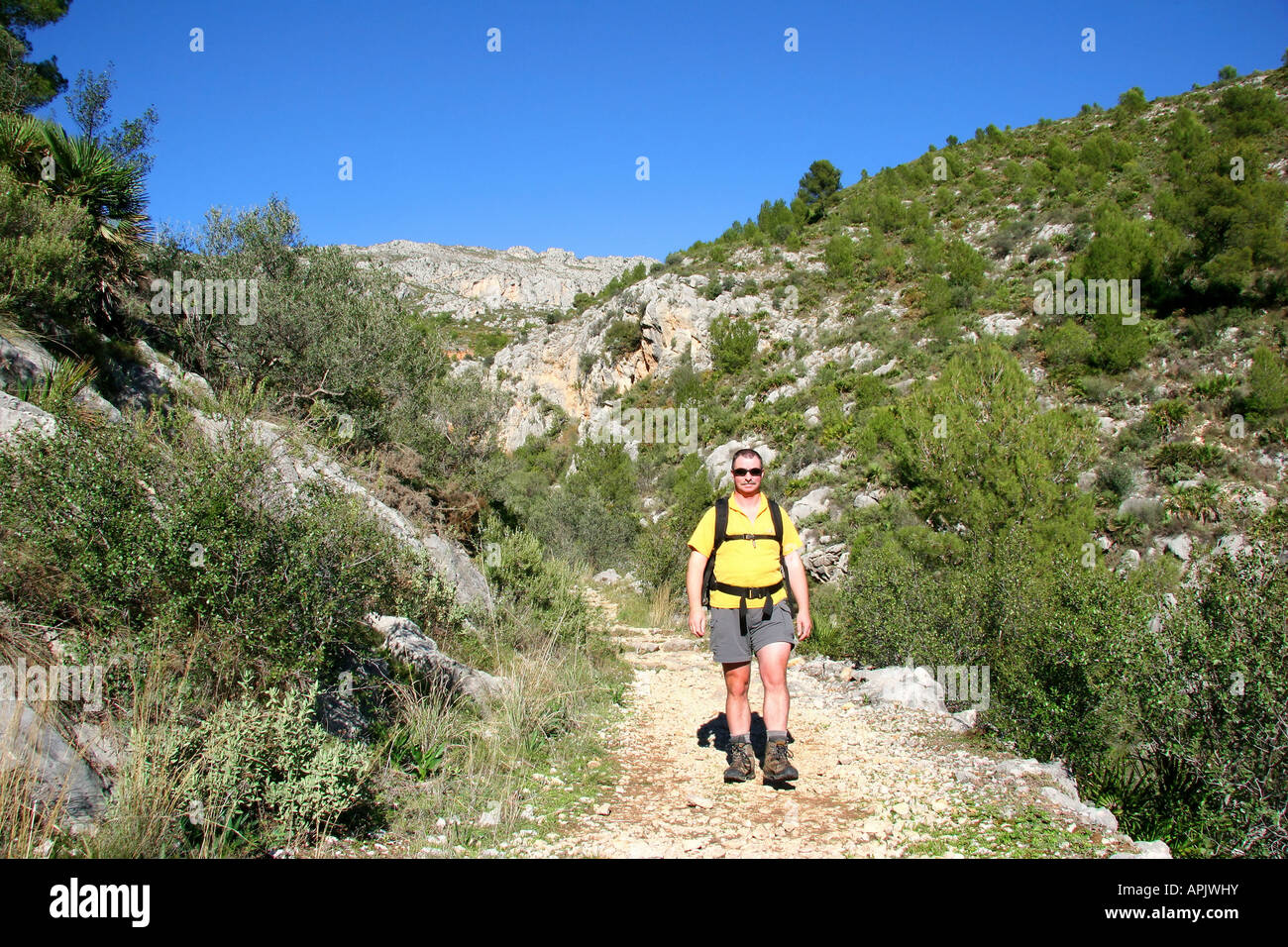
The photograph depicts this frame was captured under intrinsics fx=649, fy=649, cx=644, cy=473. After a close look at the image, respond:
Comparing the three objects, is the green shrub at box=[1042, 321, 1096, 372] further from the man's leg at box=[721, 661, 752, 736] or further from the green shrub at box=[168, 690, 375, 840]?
the green shrub at box=[168, 690, 375, 840]

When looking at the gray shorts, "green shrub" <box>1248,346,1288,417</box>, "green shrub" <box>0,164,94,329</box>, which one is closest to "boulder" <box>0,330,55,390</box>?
"green shrub" <box>0,164,94,329</box>

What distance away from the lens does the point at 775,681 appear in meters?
3.98

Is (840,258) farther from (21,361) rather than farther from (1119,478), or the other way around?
(21,361)

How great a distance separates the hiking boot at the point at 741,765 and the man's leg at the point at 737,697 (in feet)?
0.32

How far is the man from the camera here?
3965 millimetres

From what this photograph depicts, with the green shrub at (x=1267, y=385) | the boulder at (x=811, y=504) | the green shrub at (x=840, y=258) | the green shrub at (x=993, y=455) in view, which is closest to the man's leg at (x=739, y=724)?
the green shrub at (x=993, y=455)

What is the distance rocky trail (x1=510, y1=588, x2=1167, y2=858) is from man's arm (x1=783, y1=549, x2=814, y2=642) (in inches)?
38.2

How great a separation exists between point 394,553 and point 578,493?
795 inches

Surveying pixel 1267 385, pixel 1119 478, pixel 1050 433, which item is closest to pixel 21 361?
pixel 1050 433

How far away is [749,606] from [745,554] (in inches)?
12.7

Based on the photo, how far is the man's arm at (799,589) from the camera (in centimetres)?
389

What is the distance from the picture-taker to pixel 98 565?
311 centimetres

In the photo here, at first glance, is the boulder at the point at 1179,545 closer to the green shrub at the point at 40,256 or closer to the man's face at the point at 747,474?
the man's face at the point at 747,474

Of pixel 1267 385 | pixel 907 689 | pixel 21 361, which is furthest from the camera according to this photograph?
pixel 1267 385
